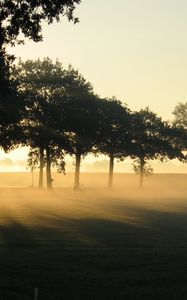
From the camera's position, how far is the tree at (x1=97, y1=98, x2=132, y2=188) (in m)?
110

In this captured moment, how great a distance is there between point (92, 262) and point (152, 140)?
100 metres

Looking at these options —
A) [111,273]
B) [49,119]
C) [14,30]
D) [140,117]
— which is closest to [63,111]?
[49,119]

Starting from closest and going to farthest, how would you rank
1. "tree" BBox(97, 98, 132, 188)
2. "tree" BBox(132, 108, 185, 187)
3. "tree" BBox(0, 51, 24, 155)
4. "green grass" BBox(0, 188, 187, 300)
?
1. "green grass" BBox(0, 188, 187, 300)
2. "tree" BBox(0, 51, 24, 155)
3. "tree" BBox(97, 98, 132, 188)
4. "tree" BBox(132, 108, 185, 187)

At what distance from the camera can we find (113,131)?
368 feet

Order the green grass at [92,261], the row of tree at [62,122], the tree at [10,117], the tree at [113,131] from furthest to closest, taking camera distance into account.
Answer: the tree at [113,131] < the row of tree at [62,122] < the tree at [10,117] < the green grass at [92,261]

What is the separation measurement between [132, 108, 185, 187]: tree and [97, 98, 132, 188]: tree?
3.14 m

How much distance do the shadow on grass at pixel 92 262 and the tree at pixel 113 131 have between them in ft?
229

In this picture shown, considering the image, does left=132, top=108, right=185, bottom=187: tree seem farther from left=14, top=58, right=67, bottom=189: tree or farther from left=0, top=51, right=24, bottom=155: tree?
left=0, top=51, right=24, bottom=155: tree

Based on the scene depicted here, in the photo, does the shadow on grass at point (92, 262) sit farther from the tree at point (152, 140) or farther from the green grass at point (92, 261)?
the tree at point (152, 140)

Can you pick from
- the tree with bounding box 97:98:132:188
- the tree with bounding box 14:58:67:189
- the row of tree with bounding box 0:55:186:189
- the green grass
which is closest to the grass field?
the green grass

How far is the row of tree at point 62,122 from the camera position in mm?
94312

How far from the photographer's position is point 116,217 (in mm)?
50875

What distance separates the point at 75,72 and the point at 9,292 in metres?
90.7

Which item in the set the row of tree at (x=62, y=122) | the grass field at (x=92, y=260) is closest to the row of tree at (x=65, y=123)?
the row of tree at (x=62, y=122)
